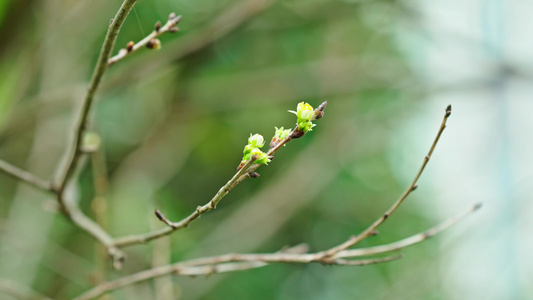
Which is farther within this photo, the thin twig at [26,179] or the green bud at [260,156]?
the thin twig at [26,179]

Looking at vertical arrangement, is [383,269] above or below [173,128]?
below

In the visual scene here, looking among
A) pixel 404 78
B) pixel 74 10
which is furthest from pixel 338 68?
pixel 74 10

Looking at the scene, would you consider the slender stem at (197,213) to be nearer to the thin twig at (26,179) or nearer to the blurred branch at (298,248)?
the blurred branch at (298,248)

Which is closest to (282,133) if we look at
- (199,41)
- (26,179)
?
(26,179)

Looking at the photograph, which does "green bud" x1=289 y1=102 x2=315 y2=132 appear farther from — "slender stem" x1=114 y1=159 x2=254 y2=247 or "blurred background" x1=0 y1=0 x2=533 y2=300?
"blurred background" x1=0 y1=0 x2=533 y2=300

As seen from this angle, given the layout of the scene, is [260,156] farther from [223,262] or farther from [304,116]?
[223,262]

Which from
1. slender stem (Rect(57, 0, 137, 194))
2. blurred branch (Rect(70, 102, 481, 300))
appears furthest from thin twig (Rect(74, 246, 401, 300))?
slender stem (Rect(57, 0, 137, 194))

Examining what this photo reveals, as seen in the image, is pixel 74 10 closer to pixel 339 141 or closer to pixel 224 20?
pixel 224 20

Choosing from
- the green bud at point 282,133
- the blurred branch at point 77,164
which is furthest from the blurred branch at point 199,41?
the green bud at point 282,133

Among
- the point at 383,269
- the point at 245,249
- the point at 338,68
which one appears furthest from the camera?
the point at 383,269
